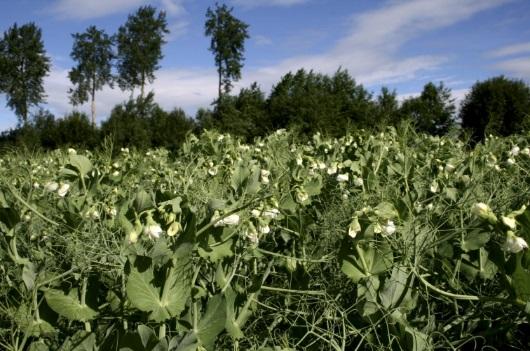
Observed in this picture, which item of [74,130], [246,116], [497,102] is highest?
[497,102]

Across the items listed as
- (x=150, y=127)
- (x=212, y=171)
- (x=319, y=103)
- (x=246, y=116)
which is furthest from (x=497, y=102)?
(x=212, y=171)

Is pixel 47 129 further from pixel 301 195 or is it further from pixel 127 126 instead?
pixel 301 195

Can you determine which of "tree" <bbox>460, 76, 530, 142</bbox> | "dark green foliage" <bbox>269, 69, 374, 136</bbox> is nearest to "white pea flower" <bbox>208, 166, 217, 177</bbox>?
"dark green foliage" <bbox>269, 69, 374, 136</bbox>

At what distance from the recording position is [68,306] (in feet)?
4.67

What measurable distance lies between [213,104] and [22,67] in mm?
14014

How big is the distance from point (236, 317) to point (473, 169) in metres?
1.54

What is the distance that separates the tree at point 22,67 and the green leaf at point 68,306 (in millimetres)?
36922

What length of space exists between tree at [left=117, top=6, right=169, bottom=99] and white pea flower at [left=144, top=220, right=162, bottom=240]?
36.6 metres

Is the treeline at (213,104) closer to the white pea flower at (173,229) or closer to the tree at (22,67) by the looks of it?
the tree at (22,67)

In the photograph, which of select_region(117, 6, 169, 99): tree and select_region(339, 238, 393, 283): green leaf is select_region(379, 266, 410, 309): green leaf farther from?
select_region(117, 6, 169, 99): tree

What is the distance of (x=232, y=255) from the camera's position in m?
1.50

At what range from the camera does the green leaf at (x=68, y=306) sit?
4.60ft

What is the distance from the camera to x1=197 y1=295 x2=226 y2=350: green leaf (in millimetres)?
1257

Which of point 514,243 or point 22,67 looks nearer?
point 514,243
